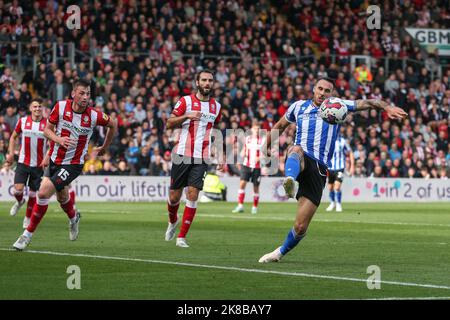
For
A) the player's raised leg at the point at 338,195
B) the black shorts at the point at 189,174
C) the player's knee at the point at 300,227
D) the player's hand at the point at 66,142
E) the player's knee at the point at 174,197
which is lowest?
the player's raised leg at the point at 338,195

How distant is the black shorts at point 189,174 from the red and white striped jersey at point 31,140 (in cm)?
608

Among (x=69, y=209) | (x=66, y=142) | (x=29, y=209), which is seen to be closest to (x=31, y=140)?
(x=29, y=209)

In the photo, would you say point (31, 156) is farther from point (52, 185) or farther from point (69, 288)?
point (69, 288)

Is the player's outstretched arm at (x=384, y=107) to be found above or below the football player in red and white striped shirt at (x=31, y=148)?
above

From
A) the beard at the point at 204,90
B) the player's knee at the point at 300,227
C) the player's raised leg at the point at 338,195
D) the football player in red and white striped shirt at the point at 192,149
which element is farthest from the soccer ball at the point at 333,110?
the player's raised leg at the point at 338,195

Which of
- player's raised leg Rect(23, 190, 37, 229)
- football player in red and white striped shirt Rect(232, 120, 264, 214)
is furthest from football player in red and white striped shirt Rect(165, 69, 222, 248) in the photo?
football player in red and white striped shirt Rect(232, 120, 264, 214)

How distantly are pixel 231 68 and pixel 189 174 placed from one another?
2469 cm

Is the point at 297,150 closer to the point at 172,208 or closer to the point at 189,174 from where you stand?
the point at 189,174

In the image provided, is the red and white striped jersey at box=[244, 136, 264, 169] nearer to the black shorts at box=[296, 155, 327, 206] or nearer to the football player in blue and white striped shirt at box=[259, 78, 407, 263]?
the football player in blue and white striped shirt at box=[259, 78, 407, 263]

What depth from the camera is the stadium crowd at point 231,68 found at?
35.6 m

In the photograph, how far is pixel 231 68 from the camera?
134ft

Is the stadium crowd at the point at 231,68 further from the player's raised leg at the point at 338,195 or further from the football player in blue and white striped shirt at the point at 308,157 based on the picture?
the football player in blue and white striped shirt at the point at 308,157

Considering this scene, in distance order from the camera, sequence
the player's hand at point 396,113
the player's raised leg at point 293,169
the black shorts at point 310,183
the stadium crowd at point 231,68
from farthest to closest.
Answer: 1. the stadium crowd at point 231,68
2. the black shorts at point 310,183
3. the player's raised leg at point 293,169
4. the player's hand at point 396,113
